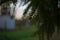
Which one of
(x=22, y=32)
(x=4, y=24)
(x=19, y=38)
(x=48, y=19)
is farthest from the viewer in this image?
(x=4, y=24)

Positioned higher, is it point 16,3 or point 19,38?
point 19,38

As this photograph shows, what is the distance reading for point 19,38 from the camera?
2.99 metres

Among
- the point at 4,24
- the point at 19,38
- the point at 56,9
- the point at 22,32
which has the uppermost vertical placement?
the point at 4,24

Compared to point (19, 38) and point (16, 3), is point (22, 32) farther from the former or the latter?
point (16, 3)

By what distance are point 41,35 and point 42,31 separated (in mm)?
24

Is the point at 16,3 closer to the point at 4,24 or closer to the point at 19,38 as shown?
the point at 19,38

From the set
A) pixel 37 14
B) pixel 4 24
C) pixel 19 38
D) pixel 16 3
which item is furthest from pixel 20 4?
pixel 4 24

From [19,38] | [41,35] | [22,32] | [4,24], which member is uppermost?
[4,24]

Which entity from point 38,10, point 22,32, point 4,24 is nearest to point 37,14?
point 38,10

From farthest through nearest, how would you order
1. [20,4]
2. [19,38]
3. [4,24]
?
1. [4,24]
2. [19,38]
3. [20,4]

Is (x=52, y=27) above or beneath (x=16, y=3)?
beneath

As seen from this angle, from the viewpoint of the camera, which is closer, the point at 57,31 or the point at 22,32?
the point at 57,31

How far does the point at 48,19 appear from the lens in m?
1.00

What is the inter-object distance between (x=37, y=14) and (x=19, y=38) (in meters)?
1.98
